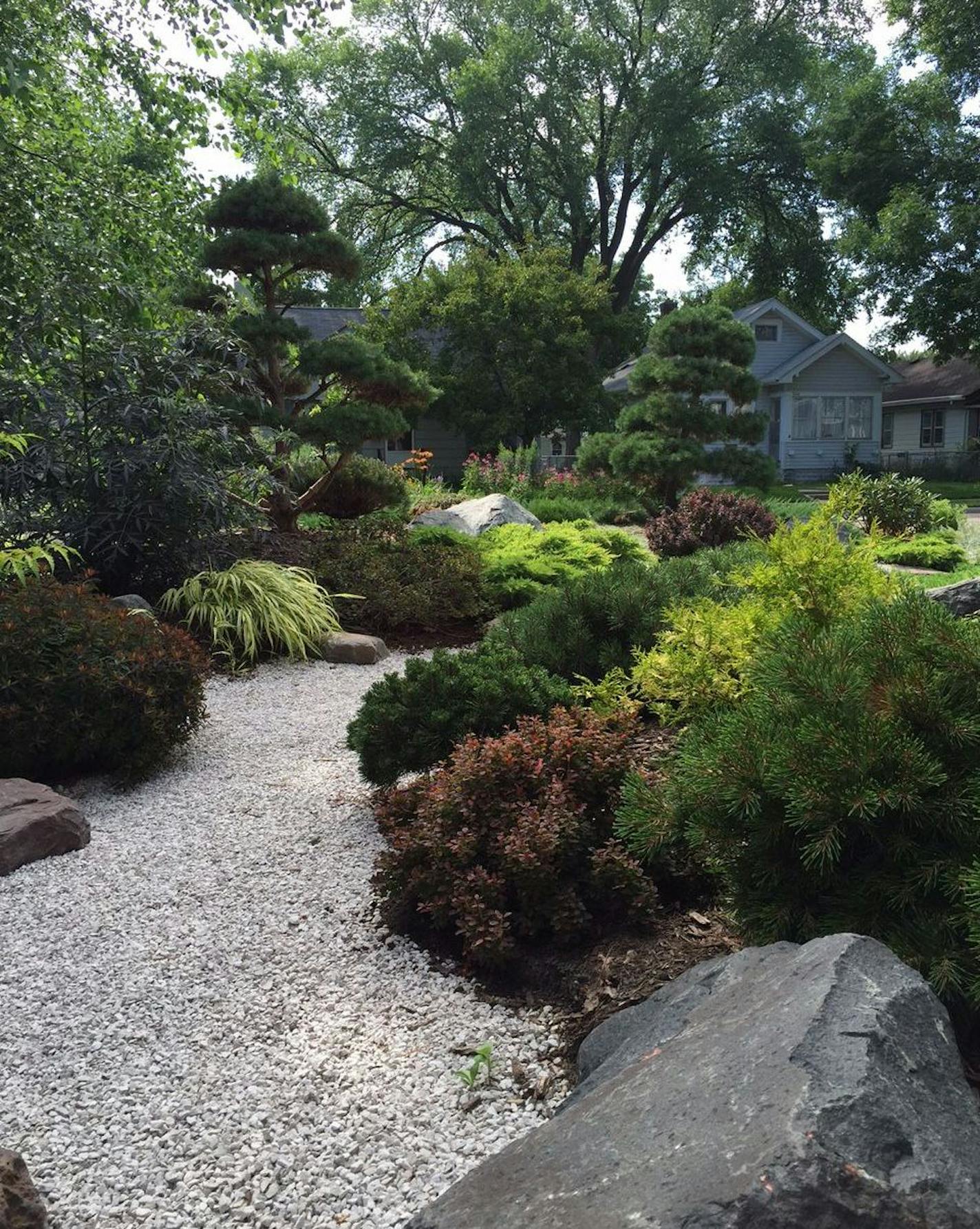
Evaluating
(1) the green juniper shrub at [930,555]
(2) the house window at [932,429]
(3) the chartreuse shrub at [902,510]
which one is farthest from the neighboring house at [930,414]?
(1) the green juniper shrub at [930,555]

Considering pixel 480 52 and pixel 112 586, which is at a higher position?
pixel 480 52

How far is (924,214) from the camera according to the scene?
78.2 ft

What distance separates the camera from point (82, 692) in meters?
4.78

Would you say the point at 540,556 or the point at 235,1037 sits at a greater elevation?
the point at 540,556

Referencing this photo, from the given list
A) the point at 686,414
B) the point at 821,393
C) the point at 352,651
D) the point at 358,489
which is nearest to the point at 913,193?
the point at 821,393

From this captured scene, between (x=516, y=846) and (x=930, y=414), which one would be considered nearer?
(x=516, y=846)

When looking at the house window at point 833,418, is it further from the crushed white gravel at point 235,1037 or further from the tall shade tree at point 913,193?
the crushed white gravel at point 235,1037

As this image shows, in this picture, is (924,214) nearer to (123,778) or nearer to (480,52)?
(480,52)

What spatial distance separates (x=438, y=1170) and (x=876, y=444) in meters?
32.9

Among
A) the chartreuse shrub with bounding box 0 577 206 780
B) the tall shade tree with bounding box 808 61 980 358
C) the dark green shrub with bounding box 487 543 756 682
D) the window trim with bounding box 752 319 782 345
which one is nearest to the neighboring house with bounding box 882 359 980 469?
the window trim with bounding box 752 319 782 345

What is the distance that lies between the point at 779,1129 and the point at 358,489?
13.2 meters

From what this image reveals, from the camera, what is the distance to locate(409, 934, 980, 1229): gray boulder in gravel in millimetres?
1353

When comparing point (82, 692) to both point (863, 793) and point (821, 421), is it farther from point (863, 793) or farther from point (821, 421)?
point (821, 421)

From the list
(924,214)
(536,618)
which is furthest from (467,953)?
(924,214)
